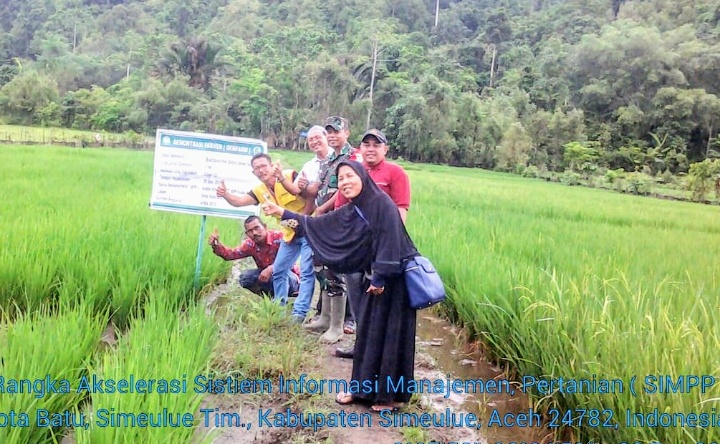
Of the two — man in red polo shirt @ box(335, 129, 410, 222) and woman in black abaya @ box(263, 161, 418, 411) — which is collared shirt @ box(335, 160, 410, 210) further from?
woman in black abaya @ box(263, 161, 418, 411)

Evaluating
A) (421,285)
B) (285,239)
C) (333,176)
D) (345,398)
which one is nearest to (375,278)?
(421,285)

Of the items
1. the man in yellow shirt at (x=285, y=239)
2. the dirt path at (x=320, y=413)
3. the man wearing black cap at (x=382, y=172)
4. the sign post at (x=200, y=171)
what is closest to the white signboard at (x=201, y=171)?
the sign post at (x=200, y=171)

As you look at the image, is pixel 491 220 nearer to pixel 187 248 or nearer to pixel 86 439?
pixel 187 248

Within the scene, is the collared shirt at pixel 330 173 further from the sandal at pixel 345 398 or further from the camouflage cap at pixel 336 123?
the sandal at pixel 345 398

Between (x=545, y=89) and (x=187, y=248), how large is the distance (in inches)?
1295

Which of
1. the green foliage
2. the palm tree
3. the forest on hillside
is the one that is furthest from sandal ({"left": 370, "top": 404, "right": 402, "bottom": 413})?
the palm tree

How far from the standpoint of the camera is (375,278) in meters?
2.40

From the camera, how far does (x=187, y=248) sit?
4.37 m

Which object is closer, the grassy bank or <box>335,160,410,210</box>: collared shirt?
the grassy bank

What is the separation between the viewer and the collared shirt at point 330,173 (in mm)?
3316

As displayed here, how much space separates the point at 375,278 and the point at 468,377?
1.19 meters

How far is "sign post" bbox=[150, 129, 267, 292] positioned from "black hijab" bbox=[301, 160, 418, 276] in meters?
1.30

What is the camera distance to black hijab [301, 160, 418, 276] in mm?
2402

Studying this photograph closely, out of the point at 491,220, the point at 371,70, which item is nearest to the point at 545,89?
the point at 371,70
